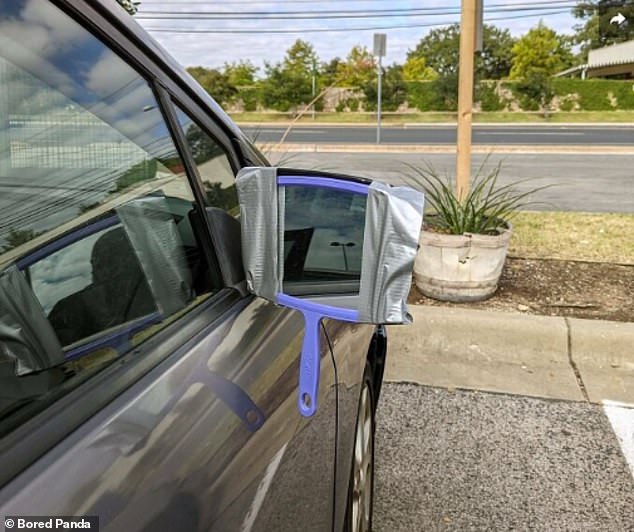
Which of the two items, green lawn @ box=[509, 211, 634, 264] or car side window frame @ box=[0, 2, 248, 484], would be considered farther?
green lawn @ box=[509, 211, 634, 264]

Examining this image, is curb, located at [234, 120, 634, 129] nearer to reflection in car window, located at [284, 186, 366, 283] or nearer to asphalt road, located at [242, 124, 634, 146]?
asphalt road, located at [242, 124, 634, 146]

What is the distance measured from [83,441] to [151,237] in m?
0.59

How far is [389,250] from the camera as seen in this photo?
1.25 metres

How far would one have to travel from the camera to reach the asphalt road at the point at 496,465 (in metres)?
2.64

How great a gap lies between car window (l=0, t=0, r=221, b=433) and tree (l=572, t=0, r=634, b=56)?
63.7 meters

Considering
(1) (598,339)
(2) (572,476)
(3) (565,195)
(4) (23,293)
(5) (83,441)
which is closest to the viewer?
(5) (83,441)

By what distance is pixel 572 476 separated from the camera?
289 centimetres

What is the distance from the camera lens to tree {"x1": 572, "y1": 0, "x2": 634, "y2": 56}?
5738cm

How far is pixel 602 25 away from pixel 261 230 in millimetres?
68107

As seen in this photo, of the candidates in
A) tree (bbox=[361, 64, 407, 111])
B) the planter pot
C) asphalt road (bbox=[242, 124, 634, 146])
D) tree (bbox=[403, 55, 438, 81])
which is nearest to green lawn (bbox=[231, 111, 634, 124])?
tree (bbox=[361, 64, 407, 111])

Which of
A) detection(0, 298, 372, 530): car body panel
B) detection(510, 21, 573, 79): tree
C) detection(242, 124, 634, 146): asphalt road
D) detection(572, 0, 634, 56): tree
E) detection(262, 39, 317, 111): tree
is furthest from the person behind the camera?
detection(572, 0, 634, 56): tree

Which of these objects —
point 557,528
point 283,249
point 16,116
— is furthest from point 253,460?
point 557,528

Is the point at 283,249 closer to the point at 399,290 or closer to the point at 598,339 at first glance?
the point at 399,290

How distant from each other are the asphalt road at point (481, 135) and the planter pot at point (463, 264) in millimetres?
14482
